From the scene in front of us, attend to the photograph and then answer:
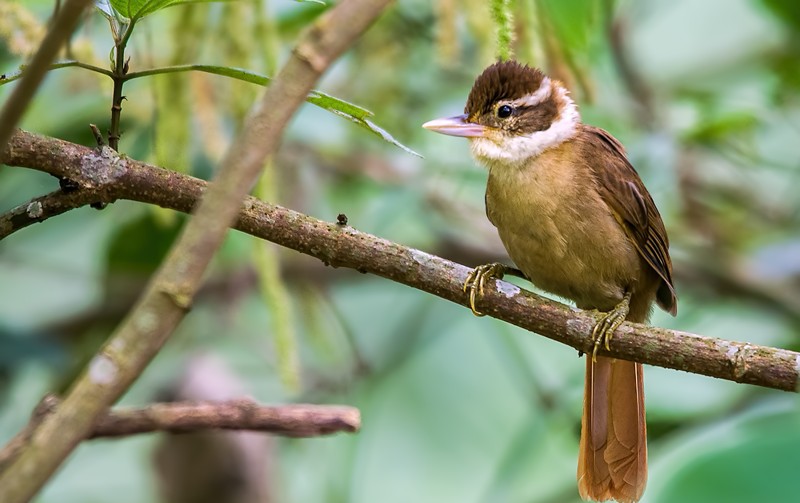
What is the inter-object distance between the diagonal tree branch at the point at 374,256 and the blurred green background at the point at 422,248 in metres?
0.40

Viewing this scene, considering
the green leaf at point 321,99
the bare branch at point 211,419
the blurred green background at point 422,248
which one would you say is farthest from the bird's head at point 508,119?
the green leaf at point 321,99

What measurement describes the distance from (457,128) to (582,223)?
0.39m

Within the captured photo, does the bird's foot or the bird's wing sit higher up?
the bird's wing

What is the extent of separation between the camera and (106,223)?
4.11 meters

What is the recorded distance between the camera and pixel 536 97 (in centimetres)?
262

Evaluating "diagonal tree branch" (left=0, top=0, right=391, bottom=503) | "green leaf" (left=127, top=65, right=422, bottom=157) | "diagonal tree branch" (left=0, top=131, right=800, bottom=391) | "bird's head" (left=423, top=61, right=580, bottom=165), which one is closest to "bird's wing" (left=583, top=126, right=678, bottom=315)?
"bird's head" (left=423, top=61, right=580, bottom=165)

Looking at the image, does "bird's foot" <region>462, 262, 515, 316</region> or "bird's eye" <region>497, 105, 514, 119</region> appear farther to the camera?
"bird's eye" <region>497, 105, 514, 119</region>

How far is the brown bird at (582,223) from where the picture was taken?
7.86ft

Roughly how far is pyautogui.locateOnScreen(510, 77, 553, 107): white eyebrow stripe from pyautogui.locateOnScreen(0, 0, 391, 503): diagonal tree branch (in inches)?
67.8

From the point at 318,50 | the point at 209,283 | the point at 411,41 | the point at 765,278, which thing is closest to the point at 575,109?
the point at 411,41

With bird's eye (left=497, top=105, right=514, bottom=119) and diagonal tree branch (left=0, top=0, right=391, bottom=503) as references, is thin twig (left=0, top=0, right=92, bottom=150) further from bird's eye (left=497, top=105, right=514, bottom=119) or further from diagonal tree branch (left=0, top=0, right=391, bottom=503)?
bird's eye (left=497, top=105, right=514, bottom=119)

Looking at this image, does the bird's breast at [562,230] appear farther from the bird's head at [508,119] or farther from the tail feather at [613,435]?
the tail feather at [613,435]

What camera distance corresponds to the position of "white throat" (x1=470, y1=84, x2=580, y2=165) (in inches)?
98.6

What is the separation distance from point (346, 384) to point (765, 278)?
1526 mm
